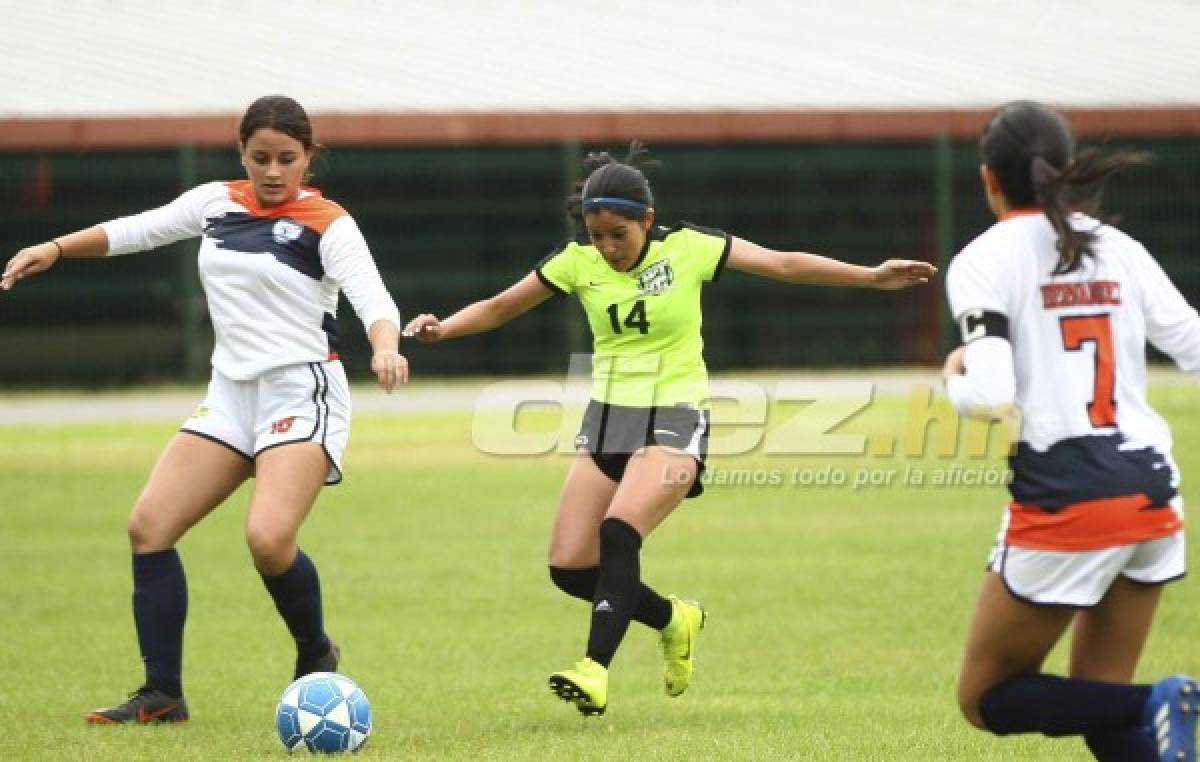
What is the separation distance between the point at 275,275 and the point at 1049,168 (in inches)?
138

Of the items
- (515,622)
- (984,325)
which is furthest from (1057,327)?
(515,622)

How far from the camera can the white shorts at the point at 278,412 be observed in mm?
7855

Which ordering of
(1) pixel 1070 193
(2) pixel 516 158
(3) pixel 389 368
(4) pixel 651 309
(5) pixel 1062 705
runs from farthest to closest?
(2) pixel 516 158 < (4) pixel 651 309 < (3) pixel 389 368 < (5) pixel 1062 705 < (1) pixel 1070 193

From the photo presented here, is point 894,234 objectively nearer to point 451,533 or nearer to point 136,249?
point 451,533

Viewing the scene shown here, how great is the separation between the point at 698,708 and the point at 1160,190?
24.3 m

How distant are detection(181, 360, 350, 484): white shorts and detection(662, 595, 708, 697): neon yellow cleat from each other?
157 cm

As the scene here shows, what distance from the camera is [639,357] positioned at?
8383 millimetres

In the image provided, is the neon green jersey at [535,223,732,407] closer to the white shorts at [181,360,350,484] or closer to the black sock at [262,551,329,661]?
the white shorts at [181,360,350,484]

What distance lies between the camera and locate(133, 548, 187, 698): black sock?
792 cm

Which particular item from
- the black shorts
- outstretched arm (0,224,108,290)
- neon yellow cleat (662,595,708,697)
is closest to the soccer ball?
neon yellow cleat (662,595,708,697)

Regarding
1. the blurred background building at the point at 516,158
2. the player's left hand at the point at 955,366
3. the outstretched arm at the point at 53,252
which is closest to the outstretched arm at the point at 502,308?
the outstretched arm at the point at 53,252

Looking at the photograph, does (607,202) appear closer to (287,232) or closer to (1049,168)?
(287,232)

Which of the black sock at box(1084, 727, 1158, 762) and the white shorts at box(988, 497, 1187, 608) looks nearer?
the white shorts at box(988, 497, 1187, 608)

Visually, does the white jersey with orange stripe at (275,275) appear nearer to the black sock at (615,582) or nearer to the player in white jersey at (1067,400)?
the black sock at (615,582)
